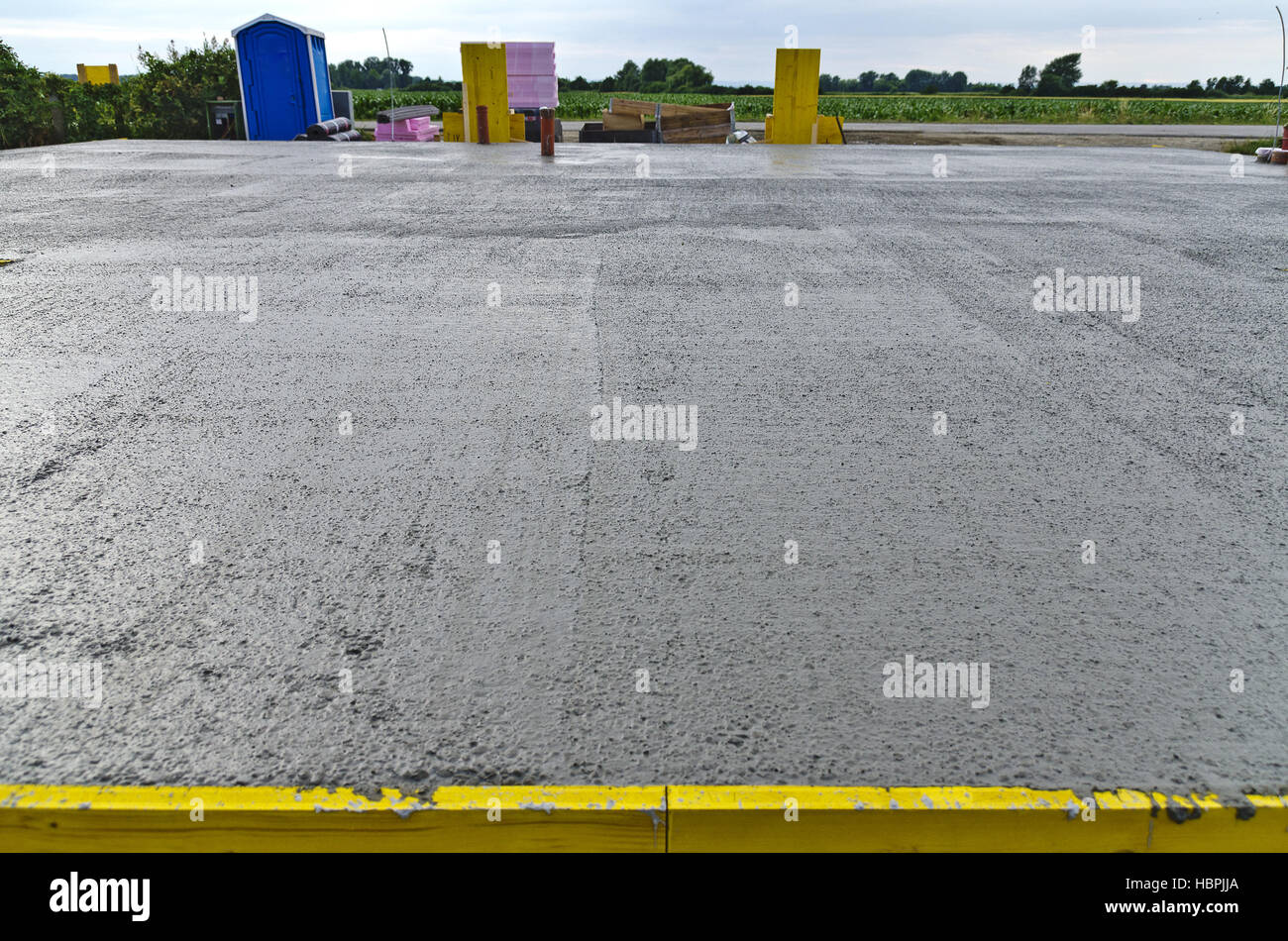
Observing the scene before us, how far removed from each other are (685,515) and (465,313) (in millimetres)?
3195

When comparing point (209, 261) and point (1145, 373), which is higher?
point (209, 261)

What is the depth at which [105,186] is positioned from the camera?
11797 mm

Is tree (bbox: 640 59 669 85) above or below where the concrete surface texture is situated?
above

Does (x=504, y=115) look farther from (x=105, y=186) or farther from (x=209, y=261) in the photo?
(x=209, y=261)

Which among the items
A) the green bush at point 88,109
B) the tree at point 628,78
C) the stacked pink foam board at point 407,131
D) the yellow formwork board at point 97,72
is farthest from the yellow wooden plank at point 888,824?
the tree at point 628,78

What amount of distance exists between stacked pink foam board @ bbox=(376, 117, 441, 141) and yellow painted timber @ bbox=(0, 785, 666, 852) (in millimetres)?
24932

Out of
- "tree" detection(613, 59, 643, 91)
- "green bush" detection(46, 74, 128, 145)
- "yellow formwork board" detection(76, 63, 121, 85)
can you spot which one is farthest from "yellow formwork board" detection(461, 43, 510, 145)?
"tree" detection(613, 59, 643, 91)

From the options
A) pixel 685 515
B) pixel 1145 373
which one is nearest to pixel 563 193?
pixel 1145 373

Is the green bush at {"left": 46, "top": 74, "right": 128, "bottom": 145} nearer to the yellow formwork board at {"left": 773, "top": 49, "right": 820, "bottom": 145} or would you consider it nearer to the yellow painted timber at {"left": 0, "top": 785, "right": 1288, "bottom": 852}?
the yellow formwork board at {"left": 773, "top": 49, "right": 820, "bottom": 145}

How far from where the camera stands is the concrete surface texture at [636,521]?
7.52 ft

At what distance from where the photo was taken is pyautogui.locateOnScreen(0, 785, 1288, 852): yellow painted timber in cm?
204

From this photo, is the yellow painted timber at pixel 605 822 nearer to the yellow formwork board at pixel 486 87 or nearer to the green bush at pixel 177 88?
the yellow formwork board at pixel 486 87

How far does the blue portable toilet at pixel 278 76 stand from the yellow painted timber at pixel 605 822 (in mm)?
22917
